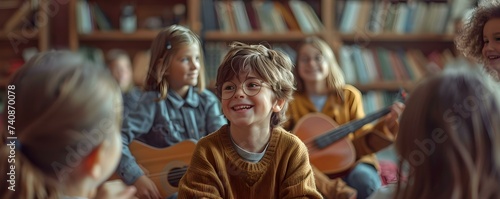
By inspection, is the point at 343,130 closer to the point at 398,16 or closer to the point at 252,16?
the point at 252,16

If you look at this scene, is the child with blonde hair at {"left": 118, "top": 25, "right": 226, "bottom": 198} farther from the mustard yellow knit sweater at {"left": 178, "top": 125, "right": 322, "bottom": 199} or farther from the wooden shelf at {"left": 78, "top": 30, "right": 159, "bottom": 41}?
the wooden shelf at {"left": 78, "top": 30, "right": 159, "bottom": 41}

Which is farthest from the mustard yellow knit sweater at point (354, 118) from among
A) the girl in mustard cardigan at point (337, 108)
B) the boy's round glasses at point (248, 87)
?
the boy's round glasses at point (248, 87)

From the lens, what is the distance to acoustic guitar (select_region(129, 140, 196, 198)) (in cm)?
136

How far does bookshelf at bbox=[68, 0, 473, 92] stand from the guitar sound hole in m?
1.49

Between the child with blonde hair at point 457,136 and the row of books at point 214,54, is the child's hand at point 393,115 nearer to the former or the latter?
the child with blonde hair at point 457,136

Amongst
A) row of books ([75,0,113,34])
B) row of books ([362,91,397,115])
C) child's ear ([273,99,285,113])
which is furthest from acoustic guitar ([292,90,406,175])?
row of books ([75,0,113,34])

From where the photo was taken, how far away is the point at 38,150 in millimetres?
746

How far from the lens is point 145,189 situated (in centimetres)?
134

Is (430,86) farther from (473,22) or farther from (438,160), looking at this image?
(473,22)

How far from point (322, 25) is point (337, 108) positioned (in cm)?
124

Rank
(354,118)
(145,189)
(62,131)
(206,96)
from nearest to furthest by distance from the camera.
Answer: (62,131), (145,189), (206,96), (354,118)

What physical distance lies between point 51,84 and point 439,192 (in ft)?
1.71

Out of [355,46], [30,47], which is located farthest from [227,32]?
[30,47]

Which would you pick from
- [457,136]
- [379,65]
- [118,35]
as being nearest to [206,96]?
[457,136]
